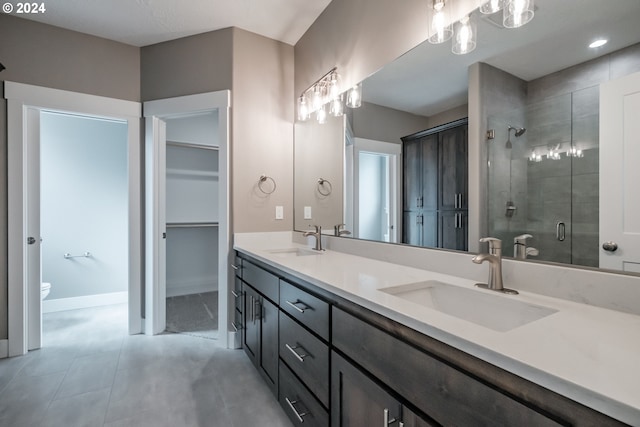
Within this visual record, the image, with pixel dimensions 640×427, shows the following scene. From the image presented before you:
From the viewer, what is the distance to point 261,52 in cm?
259

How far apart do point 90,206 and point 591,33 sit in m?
4.21

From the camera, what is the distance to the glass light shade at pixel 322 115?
2.26 metres

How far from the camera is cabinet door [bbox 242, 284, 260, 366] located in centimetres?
188

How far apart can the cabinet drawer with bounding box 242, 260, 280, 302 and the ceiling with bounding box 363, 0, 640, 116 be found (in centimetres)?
118

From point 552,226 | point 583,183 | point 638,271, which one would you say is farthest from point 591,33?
point 638,271

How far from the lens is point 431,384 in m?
0.74

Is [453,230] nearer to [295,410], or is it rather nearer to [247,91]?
[295,410]

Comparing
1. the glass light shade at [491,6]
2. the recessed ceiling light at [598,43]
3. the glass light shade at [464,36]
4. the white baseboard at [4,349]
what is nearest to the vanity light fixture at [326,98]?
the glass light shade at [464,36]

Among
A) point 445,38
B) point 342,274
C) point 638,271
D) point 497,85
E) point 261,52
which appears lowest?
point 342,274

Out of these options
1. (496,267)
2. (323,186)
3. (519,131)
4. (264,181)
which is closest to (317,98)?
(323,186)

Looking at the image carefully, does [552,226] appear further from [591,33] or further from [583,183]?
[591,33]

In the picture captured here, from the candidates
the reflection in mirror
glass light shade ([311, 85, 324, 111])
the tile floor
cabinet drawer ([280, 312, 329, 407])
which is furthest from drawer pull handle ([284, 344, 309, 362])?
glass light shade ([311, 85, 324, 111])

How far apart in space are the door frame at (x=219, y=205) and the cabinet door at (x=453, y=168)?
1.70m

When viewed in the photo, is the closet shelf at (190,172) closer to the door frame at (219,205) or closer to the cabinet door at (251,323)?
the door frame at (219,205)
